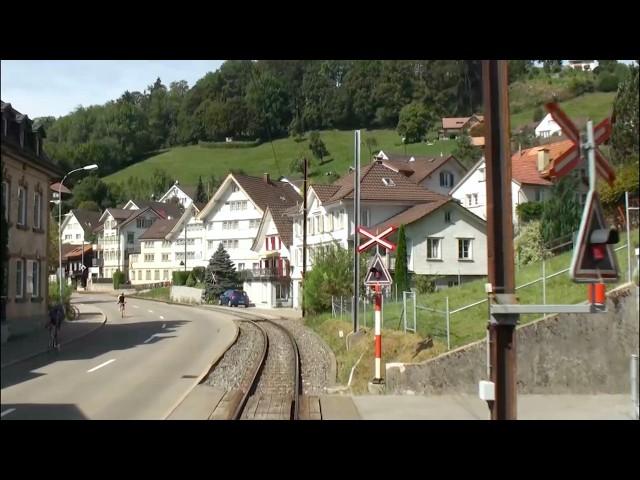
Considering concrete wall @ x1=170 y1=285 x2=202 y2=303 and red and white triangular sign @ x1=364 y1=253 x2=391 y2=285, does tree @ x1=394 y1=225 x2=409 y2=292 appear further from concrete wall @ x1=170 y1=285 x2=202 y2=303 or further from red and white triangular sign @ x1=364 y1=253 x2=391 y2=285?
concrete wall @ x1=170 y1=285 x2=202 y2=303

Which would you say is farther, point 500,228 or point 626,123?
point 500,228

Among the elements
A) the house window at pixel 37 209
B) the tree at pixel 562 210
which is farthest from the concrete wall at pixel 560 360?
the house window at pixel 37 209

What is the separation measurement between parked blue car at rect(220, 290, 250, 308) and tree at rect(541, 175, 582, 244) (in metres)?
1.66

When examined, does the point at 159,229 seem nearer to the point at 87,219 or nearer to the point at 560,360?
the point at 87,219

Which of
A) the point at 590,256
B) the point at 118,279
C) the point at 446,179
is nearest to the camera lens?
the point at 590,256

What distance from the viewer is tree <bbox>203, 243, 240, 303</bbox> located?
3645mm

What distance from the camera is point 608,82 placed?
329cm

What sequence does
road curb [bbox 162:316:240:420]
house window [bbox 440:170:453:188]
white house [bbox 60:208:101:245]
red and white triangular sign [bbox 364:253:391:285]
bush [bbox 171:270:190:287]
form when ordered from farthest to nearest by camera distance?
red and white triangular sign [bbox 364:253:391:285] < bush [bbox 171:270:190:287] < house window [bbox 440:170:453:188] < white house [bbox 60:208:101:245] < road curb [bbox 162:316:240:420]

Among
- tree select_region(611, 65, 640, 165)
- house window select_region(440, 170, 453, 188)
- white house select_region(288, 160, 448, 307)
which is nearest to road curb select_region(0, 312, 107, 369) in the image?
white house select_region(288, 160, 448, 307)

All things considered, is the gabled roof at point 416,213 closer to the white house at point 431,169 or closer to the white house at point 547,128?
the white house at point 431,169

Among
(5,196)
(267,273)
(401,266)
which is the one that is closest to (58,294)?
(5,196)

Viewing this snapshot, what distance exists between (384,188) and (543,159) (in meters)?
0.82
